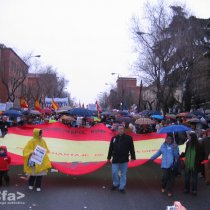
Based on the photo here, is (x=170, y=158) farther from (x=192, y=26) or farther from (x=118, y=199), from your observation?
(x=192, y=26)

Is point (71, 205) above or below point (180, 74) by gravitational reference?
below

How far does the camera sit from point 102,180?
37.8 ft

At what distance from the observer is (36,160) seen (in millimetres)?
10281

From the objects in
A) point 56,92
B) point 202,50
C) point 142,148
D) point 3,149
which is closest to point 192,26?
point 202,50

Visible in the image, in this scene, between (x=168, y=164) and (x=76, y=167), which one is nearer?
(x=168, y=164)

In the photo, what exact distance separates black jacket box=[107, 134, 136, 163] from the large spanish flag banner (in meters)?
1.10

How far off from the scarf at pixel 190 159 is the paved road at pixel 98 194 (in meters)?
0.66

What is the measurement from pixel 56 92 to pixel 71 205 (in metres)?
79.7

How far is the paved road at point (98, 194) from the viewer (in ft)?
28.7

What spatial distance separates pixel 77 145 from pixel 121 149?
199 centimetres

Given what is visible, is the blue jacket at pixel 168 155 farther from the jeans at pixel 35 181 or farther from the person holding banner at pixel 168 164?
the jeans at pixel 35 181

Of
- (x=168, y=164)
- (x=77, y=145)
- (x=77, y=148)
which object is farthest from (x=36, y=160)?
(x=168, y=164)

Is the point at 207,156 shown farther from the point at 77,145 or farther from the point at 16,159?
the point at 16,159

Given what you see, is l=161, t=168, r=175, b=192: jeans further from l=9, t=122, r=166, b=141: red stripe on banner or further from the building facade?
the building facade
